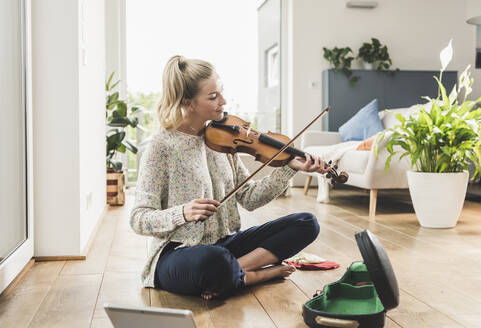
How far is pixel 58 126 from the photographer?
216cm

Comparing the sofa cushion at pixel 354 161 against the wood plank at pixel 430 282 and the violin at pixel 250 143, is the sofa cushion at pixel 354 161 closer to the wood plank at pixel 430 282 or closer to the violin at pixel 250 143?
the wood plank at pixel 430 282

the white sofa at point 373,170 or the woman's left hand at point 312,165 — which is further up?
the woman's left hand at point 312,165

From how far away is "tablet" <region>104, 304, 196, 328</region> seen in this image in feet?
Result: 3.21

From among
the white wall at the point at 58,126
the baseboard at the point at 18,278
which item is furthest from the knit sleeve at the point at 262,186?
the baseboard at the point at 18,278

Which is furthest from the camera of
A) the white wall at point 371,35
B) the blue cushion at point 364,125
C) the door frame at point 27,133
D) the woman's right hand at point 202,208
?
the white wall at point 371,35

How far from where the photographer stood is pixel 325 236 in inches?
111

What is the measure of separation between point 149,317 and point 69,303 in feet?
2.48

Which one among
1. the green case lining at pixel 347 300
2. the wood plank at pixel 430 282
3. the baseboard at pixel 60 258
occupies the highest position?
the green case lining at pixel 347 300

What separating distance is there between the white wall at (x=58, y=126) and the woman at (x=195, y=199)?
59cm

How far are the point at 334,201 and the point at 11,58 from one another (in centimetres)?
314

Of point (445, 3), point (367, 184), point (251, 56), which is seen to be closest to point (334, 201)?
point (367, 184)

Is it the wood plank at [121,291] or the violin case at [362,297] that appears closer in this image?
the violin case at [362,297]

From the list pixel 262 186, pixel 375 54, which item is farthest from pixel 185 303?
pixel 375 54

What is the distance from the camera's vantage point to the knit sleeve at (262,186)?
1.82 m
